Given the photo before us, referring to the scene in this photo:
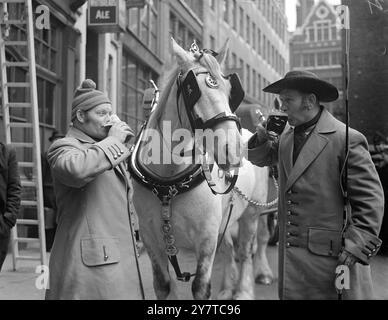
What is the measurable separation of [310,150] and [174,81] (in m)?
1.29

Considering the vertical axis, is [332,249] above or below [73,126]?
below

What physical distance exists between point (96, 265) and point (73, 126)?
76cm

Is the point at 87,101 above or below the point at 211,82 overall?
below

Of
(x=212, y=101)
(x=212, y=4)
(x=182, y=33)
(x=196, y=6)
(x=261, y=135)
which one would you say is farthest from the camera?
(x=182, y=33)

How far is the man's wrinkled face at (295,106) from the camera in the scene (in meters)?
2.71

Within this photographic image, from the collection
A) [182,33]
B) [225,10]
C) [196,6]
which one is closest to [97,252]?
[225,10]

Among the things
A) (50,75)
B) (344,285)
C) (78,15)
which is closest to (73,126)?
(344,285)

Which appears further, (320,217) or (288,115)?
(288,115)

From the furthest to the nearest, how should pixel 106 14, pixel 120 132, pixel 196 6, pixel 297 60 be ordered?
pixel 297 60 → pixel 196 6 → pixel 106 14 → pixel 120 132

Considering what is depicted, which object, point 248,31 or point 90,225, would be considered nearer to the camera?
point 90,225

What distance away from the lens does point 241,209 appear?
476 cm

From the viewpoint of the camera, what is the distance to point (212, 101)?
3146 millimetres

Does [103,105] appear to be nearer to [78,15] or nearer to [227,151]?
[227,151]

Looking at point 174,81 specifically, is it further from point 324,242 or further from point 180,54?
point 324,242
